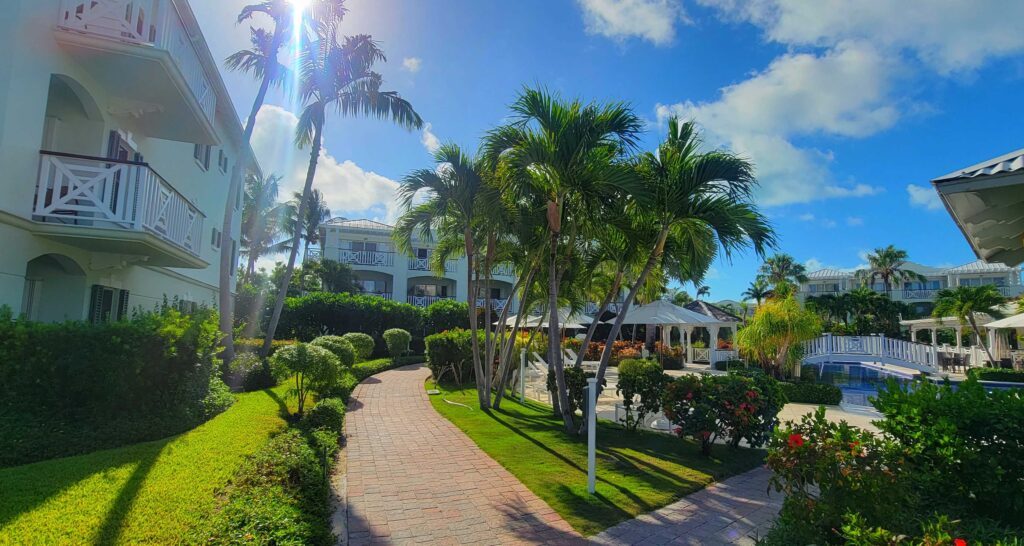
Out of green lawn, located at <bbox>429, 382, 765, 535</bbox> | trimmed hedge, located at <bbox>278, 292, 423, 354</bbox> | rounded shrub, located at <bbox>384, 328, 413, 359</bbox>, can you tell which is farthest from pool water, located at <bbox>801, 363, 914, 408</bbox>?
trimmed hedge, located at <bbox>278, 292, 423, 354</bbox>

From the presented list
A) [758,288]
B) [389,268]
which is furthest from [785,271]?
[389,268]

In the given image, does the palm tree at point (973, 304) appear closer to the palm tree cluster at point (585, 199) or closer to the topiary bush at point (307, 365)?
the palm tree cluster at point (585, 199)

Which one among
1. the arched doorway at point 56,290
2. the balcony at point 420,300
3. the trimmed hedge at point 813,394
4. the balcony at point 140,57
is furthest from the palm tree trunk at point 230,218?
the balcony at point 420,300

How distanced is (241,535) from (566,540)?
2684 mm

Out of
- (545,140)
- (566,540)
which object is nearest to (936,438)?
(566,540)

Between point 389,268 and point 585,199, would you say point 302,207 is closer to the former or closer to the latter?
point 585,199

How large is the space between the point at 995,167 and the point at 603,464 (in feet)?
17.4

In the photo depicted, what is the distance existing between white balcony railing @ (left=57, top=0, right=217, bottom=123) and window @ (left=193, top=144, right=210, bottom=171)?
203 inches

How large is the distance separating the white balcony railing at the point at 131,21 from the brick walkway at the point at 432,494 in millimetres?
7458

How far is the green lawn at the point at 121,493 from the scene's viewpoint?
3.37 metres

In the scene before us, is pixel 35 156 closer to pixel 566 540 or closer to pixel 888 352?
pixel 566 540

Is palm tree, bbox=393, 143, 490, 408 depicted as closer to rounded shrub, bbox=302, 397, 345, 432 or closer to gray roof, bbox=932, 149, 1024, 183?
rounded shrub, bbox=302, 397, 345, 432

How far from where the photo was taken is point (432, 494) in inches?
223

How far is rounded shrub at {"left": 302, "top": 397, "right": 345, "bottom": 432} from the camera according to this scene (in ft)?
26.5
